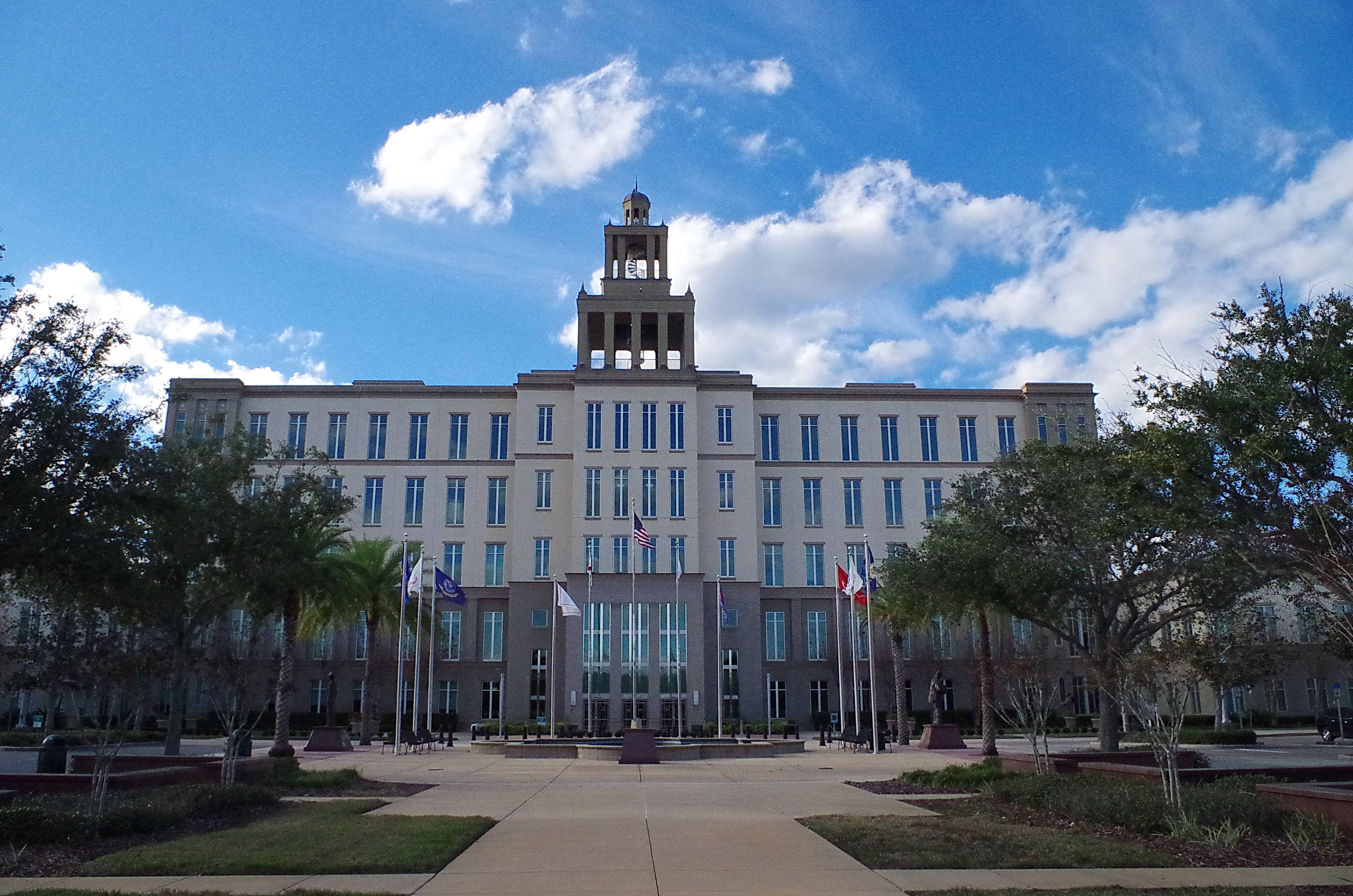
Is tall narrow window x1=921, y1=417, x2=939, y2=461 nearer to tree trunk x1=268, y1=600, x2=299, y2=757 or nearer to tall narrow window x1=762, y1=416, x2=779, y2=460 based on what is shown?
tall narrow window x1=762, y1=416, x2=779, y2=460

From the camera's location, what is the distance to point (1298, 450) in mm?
17578

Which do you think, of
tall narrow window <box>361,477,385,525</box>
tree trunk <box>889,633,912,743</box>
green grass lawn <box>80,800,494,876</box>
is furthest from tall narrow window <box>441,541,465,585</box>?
green grass lawn <box>80,800,494,876</box>

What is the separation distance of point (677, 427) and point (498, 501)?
12.0 meters

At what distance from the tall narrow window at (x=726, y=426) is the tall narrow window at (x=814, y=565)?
800 centimetres

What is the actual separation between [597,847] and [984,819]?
645 cm

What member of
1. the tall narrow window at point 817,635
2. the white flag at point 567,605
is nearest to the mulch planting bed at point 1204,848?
the white flag at point 567,605

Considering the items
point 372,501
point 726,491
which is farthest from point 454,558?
point 726,491

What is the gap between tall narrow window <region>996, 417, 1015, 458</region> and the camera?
6850 cm

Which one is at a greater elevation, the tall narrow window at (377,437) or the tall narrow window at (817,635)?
the tall narrow window at (377,437)

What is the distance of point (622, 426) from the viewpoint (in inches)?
2532

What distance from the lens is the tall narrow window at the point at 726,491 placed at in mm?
64500

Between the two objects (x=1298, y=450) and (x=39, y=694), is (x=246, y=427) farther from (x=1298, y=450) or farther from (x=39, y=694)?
(x=1298, y=450)

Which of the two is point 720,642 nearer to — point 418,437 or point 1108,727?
point 418,437

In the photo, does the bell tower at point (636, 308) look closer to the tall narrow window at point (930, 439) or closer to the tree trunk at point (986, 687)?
the tall narrow window at point (930, 439)
